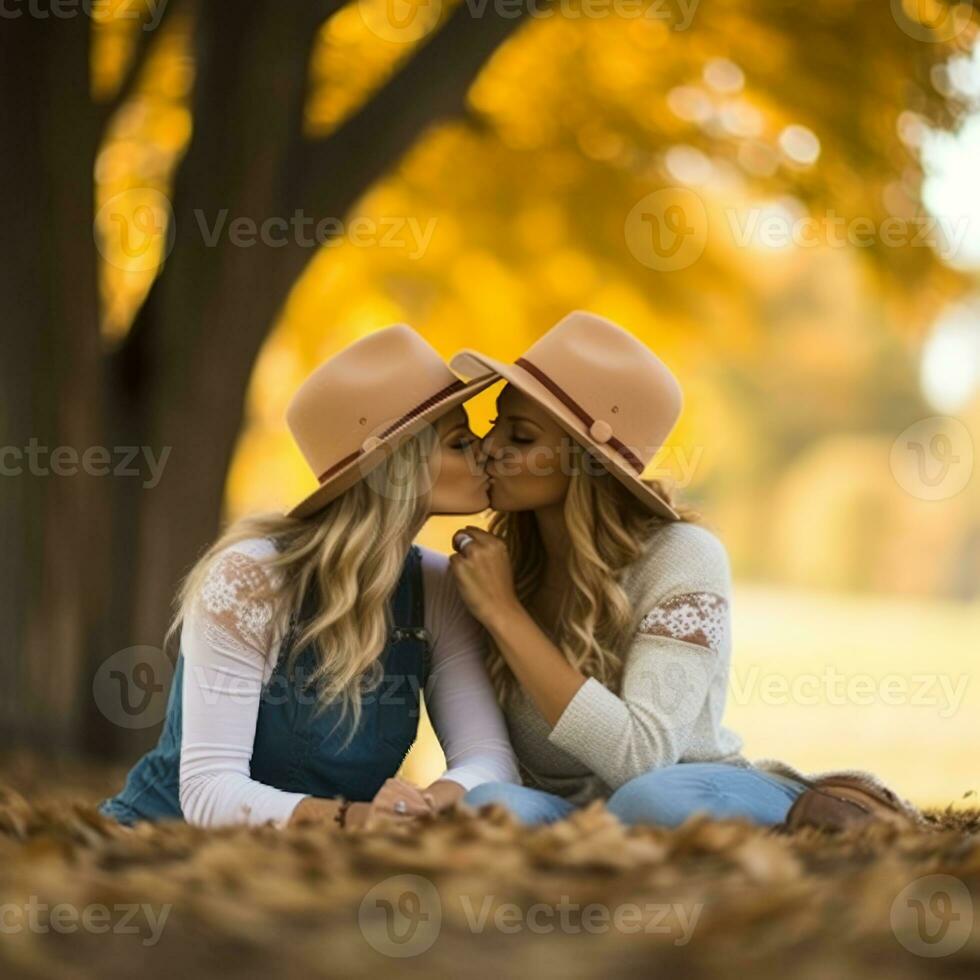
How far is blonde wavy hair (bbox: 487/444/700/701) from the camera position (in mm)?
3346

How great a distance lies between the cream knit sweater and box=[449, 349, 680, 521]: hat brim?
117 mm

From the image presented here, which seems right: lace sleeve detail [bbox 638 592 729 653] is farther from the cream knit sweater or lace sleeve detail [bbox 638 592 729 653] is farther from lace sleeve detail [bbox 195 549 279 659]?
lace sleeve detail [bbox 195 549 279 659]

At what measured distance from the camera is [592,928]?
192cm

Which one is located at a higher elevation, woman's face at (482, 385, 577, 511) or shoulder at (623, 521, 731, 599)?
woman's face at (482, 385, 577, 511)

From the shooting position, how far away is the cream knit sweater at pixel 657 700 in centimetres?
309

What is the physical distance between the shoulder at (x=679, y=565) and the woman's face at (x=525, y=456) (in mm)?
260

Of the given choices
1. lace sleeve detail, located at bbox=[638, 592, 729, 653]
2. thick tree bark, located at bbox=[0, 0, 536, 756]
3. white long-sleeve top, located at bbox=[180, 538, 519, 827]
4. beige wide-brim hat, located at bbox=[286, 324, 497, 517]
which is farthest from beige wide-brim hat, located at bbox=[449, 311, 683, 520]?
thick tree bark, located at bbox=[0, 0, 536, 756]

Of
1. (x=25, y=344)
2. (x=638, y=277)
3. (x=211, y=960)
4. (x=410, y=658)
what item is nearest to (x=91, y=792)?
(x=25, y=344)

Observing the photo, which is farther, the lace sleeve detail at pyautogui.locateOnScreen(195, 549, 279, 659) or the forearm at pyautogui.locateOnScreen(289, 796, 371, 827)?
the lace sleeve detail at pyautogui.locateOnScreen(195, 549, 279, 659)

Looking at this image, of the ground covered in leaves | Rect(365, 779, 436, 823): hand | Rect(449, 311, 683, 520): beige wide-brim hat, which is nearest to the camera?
the ground covered in leaves

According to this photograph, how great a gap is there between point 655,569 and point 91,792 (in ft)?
8.40

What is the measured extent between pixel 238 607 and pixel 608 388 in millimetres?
945

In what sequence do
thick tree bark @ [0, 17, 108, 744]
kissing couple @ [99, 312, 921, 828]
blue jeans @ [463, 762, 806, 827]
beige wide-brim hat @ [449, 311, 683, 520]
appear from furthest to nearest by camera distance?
thick tree bark @ [0, 17, 108, 744] < beige wide-brim hat @ [449, 311, 683, 520] < kissing couple @ [99, 312, 921, 828] < blue jeans @ [463, 762, 806, 827]

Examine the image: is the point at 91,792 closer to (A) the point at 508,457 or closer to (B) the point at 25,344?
(B) the point at 25,344
